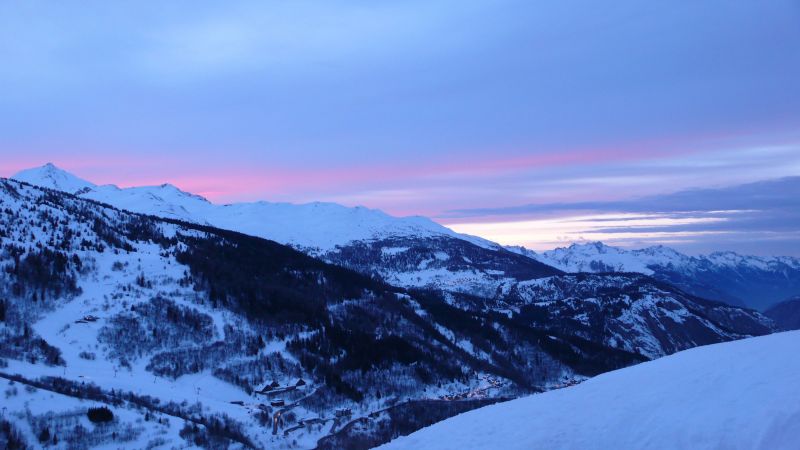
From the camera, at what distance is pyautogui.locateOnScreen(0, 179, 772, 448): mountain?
227ft

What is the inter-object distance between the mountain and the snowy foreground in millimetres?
45439

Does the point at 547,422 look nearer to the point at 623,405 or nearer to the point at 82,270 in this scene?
the point at 623,405

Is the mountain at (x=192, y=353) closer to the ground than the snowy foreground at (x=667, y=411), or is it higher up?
closer to the ground

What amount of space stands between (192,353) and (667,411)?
106593 millimetres

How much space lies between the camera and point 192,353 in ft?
375

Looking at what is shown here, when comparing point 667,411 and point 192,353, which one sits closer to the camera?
point 667,411

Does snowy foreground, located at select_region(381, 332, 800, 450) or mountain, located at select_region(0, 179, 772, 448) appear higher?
snowy foreground, located at select_region(381, 332, 800, 450)

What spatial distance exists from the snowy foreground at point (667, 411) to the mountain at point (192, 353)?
4544 cm

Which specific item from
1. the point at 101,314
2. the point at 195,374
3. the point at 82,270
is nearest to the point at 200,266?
the point at 82,270

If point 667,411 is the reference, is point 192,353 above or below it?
below

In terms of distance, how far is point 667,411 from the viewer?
864 inches

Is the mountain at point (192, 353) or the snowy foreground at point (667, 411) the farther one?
the mountain at point (192, 353)

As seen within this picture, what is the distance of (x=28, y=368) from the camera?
255 ft

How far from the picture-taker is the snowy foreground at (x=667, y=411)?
63.0ft
